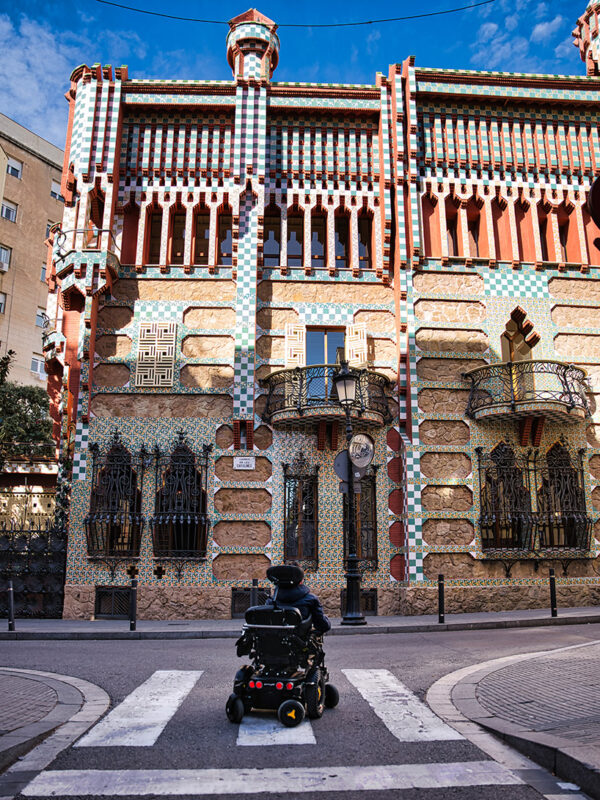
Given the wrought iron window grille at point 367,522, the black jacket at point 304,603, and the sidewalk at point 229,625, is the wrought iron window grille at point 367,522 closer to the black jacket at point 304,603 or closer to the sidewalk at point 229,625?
the sidewalk at point 229,625

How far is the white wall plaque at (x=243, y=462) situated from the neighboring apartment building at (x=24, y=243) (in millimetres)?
25566

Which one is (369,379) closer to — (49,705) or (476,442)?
(476,442)

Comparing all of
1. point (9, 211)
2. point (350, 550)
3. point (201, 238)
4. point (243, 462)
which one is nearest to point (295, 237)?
point (201, 238)

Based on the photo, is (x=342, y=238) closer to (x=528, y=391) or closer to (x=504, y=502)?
(x=528, y=391)

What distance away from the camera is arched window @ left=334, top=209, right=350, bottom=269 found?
770 inches

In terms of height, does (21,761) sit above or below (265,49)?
below

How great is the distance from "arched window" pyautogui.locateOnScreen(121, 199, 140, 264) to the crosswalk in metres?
14.7

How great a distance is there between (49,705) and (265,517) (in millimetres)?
10844

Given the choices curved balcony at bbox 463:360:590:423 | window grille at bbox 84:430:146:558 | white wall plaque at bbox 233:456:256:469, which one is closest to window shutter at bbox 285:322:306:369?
white wall plaque at bbox 233:456:256:469

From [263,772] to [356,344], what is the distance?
46.9ft

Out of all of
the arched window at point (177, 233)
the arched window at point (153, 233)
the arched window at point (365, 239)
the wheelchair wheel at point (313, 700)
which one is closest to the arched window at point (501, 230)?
the arched window at point (365, 239)

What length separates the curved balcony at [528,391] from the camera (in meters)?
17.2

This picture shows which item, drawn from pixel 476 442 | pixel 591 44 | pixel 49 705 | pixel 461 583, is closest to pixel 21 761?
pixel 49 705

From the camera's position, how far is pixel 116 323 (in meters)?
18.6
